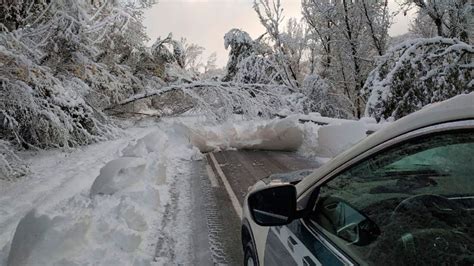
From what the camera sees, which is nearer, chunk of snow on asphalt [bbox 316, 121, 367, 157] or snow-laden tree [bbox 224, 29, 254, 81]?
chunk of snow on asphalt [bbox 316, 121, 367, 157]

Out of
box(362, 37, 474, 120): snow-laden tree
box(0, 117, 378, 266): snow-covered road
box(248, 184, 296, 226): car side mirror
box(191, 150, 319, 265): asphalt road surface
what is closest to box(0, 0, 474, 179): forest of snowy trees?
box(362, 37, 474, 120): snow-laden tree

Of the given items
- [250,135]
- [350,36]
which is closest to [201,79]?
[250,135]

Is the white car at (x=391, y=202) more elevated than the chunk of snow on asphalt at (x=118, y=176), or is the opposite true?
the white car at (x=391, y=202)

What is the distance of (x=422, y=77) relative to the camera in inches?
381

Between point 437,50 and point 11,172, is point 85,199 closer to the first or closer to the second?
point 11,172

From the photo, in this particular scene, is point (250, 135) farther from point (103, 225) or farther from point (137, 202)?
point (103, 225)

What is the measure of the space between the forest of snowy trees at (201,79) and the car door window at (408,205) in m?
6.48

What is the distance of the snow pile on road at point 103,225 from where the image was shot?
4.09 metres

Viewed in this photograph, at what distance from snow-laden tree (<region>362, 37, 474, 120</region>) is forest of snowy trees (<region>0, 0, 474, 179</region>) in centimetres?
2

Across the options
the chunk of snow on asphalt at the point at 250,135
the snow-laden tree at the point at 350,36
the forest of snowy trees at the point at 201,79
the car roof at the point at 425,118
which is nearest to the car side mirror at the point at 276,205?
the car roof at the point at 425,118

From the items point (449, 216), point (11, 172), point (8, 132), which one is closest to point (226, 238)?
point (449, 216)

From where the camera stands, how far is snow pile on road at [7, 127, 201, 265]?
4.09 metres

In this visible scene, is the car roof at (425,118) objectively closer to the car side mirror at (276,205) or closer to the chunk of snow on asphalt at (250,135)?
the car side mirror at (276,205)

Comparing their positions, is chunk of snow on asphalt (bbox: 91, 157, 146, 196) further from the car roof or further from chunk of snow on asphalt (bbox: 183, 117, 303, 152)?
chunk of snow on asphalt (bbox: 183, 117, 303, 152)
